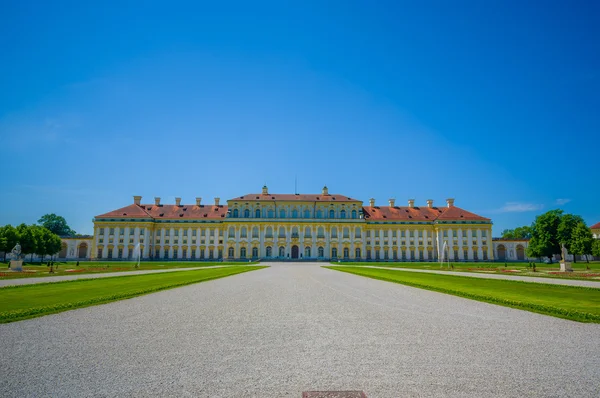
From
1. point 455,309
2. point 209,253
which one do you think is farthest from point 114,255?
point 455,309

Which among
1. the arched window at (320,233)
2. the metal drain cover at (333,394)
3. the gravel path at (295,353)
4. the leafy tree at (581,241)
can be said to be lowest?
the gravel path at (295,353)

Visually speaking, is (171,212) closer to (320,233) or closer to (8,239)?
(320,233)

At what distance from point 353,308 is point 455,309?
2.66 m

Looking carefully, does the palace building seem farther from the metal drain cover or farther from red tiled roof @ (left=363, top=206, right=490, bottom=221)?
the metal drain cover

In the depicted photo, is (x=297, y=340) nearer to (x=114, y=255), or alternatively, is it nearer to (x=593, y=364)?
(x=593, y=364)

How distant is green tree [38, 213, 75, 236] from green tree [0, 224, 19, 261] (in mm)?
47818

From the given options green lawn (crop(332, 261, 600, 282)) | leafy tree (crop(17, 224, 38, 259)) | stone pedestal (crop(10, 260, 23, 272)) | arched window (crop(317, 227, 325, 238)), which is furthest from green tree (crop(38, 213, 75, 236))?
green lawn (crop(332, 261, 600, 282))

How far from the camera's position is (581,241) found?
46.2 m

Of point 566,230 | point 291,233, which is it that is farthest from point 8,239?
point 566,230

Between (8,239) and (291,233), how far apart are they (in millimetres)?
41431

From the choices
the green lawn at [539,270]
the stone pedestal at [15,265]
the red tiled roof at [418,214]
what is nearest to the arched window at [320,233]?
the red tiled roof at [418,214]

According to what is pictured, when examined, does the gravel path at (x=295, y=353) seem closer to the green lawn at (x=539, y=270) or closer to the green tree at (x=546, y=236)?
the green lawn at (x=539, y=270)

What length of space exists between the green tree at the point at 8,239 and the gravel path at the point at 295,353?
43142 mm

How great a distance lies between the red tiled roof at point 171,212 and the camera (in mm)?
67688
